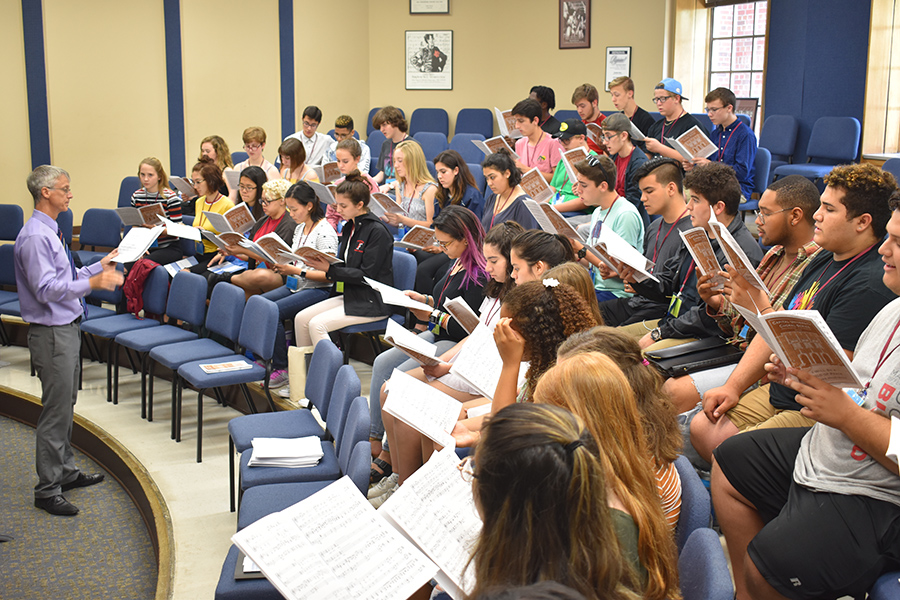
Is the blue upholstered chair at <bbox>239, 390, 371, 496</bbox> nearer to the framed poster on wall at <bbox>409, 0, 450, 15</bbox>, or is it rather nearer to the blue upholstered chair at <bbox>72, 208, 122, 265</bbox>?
the blue upholstered chair at <bbox>72, 208, 122, 265</bbox>

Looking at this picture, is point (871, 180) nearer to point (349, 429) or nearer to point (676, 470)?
point (676, 470)

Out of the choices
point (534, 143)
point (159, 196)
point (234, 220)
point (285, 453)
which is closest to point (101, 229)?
point (159, 196)

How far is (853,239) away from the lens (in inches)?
95.8

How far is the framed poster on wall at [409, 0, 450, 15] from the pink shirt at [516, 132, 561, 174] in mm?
5166

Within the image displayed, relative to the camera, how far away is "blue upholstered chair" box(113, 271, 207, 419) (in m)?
4.80

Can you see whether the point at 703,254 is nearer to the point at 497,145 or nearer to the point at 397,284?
the point at 397,284

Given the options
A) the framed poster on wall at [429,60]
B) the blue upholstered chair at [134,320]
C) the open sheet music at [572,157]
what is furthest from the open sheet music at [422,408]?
the framed poster on wall at [429,60]

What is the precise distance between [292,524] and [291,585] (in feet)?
0.55

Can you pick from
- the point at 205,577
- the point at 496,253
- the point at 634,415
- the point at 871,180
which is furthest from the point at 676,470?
the point at 205,577

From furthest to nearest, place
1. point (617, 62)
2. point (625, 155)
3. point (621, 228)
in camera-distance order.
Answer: point (617, 62), point (625, 155), point (621, 228)

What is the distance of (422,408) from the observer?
2639 mm

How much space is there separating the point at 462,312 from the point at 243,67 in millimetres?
7617

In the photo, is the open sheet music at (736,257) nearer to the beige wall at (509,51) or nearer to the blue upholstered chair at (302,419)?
the blue upholstered chair at (302,419)

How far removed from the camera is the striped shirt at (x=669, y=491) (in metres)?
1.99
